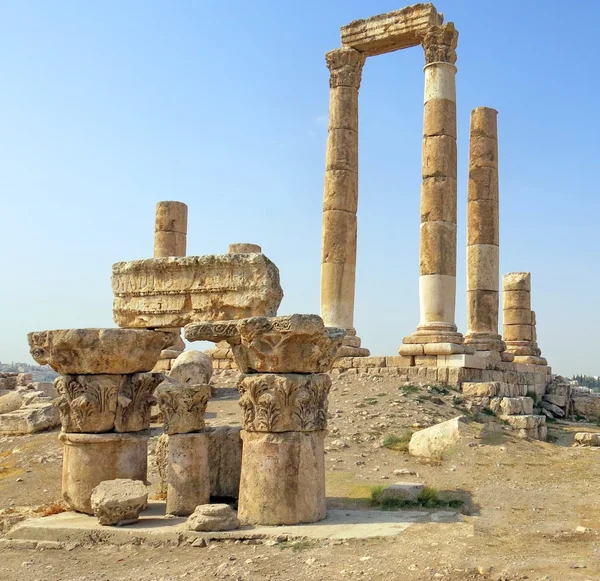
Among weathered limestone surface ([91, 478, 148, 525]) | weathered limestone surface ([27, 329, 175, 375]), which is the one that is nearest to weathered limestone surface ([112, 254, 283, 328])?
weathered limestone surface ([27, 329, 175, 375])

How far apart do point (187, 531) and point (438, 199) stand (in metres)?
13.4

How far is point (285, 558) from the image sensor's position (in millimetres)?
6789

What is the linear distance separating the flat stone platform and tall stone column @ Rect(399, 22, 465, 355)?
405 inches

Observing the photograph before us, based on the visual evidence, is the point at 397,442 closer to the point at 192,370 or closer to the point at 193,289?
the point at 193,289

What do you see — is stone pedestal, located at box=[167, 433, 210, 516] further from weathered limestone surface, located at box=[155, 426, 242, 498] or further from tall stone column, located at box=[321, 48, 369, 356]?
tall stone column, located at box=[321, 48, 369, 356]

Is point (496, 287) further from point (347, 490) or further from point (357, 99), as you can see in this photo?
point (347, 490)

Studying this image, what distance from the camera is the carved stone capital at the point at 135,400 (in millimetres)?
9062

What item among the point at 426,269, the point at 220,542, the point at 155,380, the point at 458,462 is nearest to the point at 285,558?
the point at 220,542

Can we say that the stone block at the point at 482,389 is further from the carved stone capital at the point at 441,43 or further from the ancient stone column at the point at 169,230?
the ancient stone column at the point at 169,230

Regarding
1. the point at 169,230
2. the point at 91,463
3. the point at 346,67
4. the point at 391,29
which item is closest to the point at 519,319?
the point at 346,67

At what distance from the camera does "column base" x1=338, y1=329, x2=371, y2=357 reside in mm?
19734

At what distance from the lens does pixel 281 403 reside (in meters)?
7.93

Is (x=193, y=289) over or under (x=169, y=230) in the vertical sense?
under

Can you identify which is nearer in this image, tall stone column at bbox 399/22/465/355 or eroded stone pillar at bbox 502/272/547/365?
tall stone column at bbox 399/22/465/355
